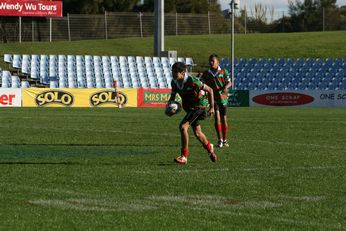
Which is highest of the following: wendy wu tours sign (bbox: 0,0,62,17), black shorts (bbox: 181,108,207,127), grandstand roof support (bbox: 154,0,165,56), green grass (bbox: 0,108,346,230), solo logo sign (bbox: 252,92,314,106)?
wendy wu tours sign (bbox: 0,0,62,17)

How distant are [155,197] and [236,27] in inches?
3539

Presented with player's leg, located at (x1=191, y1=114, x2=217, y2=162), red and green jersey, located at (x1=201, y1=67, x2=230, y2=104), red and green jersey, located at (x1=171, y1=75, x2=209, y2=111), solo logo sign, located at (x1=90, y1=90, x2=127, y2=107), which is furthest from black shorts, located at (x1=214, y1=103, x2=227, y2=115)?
solo logo sign, located at (x1=90, y1=90, x2=127, y2=107)

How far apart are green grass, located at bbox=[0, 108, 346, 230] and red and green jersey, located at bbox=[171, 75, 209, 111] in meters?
1.05

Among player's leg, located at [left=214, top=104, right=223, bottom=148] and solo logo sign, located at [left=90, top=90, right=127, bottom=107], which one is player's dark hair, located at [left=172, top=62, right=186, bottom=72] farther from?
solo logo sign, located at [left=90, top=90, right=127, bottom=107]

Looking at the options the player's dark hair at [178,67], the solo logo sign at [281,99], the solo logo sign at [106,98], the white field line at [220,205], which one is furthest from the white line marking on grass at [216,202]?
the solo logo sign at [281,99]

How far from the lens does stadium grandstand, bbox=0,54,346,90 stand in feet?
165

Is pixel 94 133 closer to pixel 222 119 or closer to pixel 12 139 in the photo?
pixel 12 139

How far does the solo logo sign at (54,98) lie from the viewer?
43438mm

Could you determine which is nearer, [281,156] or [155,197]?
[155,197]

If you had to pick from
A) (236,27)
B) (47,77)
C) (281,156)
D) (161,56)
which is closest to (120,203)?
(281,156)

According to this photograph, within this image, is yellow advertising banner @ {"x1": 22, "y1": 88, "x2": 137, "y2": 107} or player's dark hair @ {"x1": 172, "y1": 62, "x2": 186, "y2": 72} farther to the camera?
yellow advertising banner @ {"x1": 22, "y1": 88, "x2": 137, "y2": 107}

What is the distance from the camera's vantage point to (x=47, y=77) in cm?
5031

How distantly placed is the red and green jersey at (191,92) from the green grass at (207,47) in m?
49.9

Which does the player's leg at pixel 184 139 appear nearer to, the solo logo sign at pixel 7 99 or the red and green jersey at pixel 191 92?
the red and green jersey at pixel 191 92
